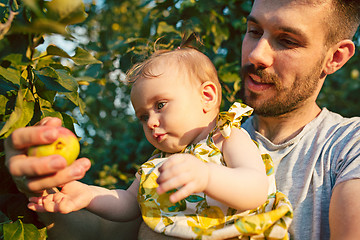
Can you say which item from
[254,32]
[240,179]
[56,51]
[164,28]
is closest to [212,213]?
[240,179]

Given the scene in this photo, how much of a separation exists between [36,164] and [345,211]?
1059 mm

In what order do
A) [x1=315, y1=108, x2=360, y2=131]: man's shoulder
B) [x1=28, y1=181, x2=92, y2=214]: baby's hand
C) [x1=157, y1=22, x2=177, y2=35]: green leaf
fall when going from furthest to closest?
[x1=157, y1=22, x2=177, y2=35]: green leaf
[x1=315, y1=108, x2=360, y2=131]: man's shoulder
[x1=28, y1=181, x2=92, y2=214]: baby's hand

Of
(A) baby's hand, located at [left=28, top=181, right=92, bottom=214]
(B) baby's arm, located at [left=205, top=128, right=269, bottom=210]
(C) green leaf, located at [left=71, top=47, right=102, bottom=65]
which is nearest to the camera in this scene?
(B) baby's arm, located at [left=205, top=128, right=269, bottom=210]

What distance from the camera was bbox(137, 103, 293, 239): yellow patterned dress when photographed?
1.12 m

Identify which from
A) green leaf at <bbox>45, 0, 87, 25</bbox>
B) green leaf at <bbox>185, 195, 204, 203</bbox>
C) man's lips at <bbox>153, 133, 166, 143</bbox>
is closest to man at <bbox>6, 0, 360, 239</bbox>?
green leaf at <bbox>185, 195, 204, 203</bbox>

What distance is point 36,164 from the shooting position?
2.95 ft

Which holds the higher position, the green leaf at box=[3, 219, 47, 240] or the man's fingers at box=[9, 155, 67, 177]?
the man's fingers at box=[9, 155, 67, 177]

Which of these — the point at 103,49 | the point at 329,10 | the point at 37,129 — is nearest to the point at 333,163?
the point at 329,10

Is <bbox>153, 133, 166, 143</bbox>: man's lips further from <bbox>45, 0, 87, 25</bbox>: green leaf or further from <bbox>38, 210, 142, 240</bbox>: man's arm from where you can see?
<bbox>45, 0, 87, 25</bbox>: green leaf

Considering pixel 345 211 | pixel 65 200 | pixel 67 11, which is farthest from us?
pixel 345 211

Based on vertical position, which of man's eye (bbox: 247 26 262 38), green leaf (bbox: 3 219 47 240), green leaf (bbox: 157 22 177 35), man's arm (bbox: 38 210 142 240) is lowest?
man's arm (bbox: 38 210 142 240)

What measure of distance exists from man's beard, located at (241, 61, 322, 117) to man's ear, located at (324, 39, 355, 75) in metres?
0.09

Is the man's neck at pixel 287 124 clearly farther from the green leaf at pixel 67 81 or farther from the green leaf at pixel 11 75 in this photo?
the green leaf at pixel 11 75

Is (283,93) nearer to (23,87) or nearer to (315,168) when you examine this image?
(315,168)
